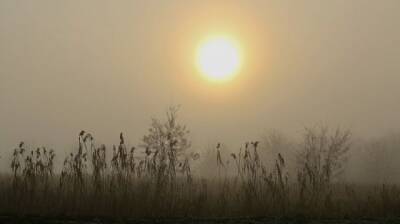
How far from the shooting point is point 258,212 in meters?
13.1

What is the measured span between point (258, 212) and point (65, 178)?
15.6 ft

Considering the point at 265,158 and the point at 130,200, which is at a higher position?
the point at 265,158

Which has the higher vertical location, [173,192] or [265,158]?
[265,158]

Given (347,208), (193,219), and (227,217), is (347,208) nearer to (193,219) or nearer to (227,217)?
(227,217)

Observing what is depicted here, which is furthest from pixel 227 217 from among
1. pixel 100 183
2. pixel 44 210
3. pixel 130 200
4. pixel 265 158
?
pixel 265 158

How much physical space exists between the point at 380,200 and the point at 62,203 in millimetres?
7837

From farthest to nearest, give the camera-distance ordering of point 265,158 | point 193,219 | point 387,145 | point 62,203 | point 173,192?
point 387,145, point 265,158, point 173,192, point 62,203, point 193,219

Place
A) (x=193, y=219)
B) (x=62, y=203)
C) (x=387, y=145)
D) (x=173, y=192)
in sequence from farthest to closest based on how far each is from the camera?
1. (x=387, y=145)
2. (x=173, y=192)
3. (x=62, y=203)
4. (x=193, y=219)

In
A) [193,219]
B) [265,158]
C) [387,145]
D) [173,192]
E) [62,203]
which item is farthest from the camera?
[387,145]

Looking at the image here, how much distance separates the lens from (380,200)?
1420 cm

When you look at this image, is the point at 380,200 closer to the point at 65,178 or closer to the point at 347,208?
the point at 347,208

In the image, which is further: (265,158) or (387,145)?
(387,145)

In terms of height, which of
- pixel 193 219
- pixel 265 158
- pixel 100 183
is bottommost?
pixel 193 219

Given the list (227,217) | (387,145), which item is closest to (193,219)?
(227,217)
